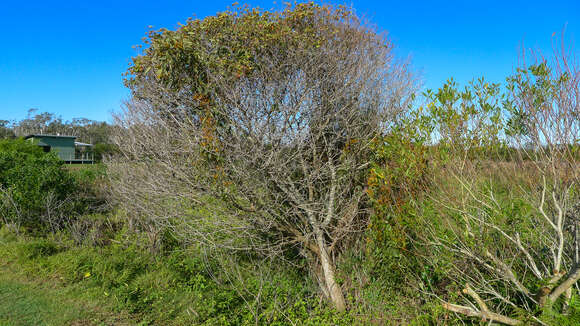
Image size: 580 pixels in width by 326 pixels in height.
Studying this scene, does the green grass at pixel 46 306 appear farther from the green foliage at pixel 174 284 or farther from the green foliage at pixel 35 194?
the green foliage at pixel 35 194

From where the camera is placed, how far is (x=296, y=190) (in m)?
5.07

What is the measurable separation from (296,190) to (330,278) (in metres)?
1.45

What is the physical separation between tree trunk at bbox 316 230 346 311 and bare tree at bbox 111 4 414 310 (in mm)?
15

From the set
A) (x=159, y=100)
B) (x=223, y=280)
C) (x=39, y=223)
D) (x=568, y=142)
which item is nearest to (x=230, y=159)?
(x=159, y=100)

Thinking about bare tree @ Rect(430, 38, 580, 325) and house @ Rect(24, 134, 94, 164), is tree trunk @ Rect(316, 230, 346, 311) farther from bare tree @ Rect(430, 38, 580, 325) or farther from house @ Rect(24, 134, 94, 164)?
house @ Rect(24, 134, 94, 164)

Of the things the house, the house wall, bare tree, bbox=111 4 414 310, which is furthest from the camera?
the house wall

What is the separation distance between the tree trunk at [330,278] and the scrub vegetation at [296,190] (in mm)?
20

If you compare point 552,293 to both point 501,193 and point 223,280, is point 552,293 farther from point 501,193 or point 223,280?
point 223,280

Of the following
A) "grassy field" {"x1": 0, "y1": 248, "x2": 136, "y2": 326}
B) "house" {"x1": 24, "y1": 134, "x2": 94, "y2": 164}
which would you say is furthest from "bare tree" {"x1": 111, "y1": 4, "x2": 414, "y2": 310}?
"house" {"x1": 24, "y1": 134, "x2": 94, "y2": 164}

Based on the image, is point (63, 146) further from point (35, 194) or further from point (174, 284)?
point (174, 284)

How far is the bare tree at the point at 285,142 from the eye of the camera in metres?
4.85


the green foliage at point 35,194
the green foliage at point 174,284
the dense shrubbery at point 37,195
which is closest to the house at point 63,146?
the dense shrubbery at point 37,195

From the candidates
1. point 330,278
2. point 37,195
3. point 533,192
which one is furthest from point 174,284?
point 533,192

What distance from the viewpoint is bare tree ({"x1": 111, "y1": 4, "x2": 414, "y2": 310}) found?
485cm
